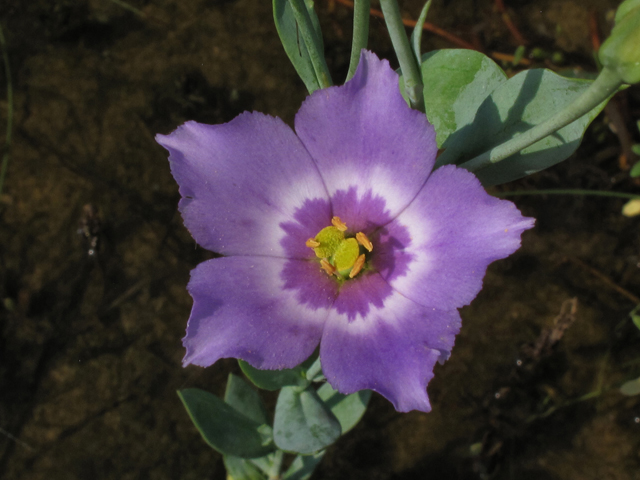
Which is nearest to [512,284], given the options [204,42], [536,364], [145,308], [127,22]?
[536,364]

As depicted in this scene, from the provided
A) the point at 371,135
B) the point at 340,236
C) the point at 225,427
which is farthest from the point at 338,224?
the point at 225,427

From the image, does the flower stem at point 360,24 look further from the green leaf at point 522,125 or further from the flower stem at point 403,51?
the green leaf at point 522,125

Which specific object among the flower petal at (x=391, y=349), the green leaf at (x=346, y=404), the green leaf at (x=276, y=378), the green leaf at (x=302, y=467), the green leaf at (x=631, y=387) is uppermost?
the flower petal at (x=391, y=349)

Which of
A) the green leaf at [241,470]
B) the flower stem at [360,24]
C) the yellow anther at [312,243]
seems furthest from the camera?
the green leaf at [241,470]

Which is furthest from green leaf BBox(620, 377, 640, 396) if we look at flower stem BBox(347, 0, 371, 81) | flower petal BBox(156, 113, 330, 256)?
flower stem BBox(347, 0, 371, 81)

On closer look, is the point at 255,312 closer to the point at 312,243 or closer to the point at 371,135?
the point at 312,243

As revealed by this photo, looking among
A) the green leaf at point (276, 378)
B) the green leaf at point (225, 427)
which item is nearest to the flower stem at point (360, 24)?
the green leaf at point (276, 378)

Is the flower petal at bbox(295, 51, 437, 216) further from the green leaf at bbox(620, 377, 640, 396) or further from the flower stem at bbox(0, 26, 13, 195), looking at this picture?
the flower stem at bbox(0, 26, 13, 195)
